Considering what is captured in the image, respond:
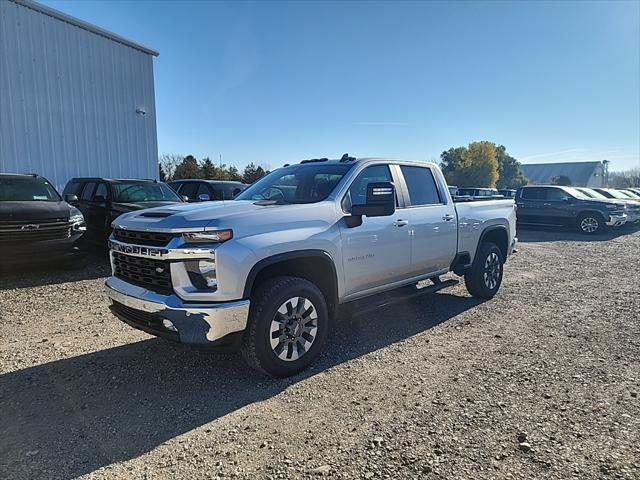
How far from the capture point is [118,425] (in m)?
3.04

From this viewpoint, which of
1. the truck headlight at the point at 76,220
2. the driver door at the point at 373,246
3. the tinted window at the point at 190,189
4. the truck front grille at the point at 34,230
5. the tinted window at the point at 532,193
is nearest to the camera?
the driver door at the point at 373,246

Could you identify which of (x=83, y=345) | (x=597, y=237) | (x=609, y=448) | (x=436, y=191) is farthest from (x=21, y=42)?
(x=597, y=237)

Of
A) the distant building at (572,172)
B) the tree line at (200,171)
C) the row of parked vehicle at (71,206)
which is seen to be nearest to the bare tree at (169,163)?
the tree line at (200,171)

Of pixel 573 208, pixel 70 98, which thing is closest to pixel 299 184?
pixel 70 98

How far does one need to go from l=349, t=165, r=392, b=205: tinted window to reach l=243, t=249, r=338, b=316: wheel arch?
0.77 meters

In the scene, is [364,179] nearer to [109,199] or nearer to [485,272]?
[485,272]

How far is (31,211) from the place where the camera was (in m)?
7.16

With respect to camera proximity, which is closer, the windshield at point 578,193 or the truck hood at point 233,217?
the truck hood at point 233,217

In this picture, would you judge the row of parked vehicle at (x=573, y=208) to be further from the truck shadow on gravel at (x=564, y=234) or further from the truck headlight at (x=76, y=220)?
the truck headlight at (x=76, y=220)

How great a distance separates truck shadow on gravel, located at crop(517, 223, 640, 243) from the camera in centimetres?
1465

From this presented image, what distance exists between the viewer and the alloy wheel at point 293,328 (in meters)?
3.62

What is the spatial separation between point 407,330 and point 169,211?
3001 millimetres

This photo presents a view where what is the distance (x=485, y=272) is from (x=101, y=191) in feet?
25.4

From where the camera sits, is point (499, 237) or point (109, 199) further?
point (109, 199)
